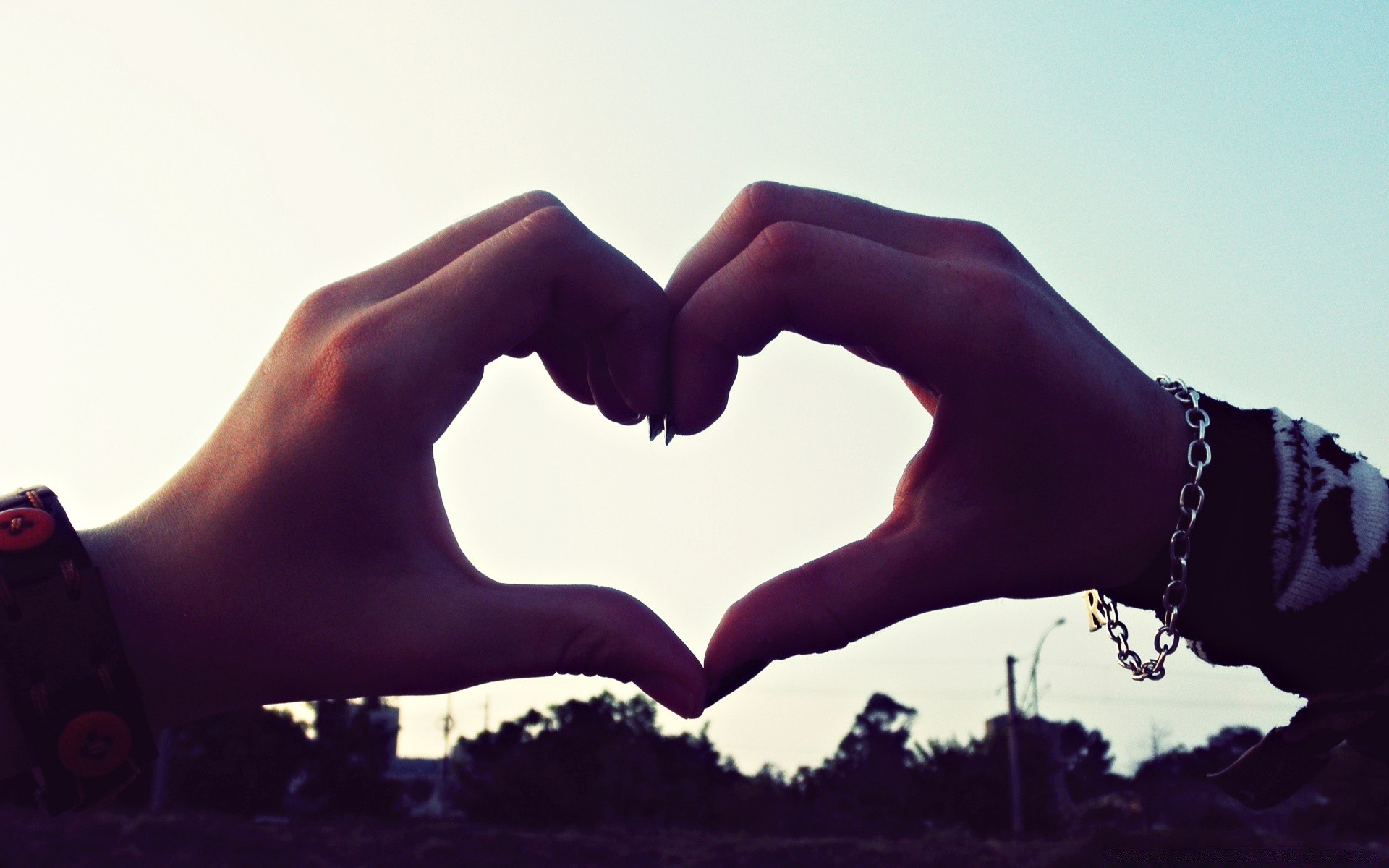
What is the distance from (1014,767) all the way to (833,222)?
33364 millimetres

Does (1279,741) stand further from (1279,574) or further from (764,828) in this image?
(764,828)

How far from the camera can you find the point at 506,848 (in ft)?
63.7

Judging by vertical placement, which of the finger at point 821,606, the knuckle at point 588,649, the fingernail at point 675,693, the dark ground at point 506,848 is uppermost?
the finger at point 821,606

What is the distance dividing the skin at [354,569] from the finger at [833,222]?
621 millimetres

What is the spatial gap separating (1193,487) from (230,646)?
2.02m

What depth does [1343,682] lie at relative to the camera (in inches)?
85.7

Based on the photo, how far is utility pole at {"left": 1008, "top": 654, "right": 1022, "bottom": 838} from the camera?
32.2 m

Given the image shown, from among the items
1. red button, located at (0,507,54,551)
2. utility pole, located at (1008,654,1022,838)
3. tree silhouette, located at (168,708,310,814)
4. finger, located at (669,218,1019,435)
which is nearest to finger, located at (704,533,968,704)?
finger, located at (669,218,1019,435)

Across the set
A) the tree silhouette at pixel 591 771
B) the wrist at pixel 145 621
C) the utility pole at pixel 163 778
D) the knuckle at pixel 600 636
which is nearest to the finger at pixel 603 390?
the knuckle at pixel 600 636

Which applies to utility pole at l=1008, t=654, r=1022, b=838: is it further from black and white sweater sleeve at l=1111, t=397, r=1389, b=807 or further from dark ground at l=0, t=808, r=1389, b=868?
black and white sweater sleeve at l=1111, t=397, r=1389, b=807

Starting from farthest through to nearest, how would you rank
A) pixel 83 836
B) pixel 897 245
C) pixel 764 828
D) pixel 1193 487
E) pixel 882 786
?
pixel 882 786 < pixel 764 828 < pixel 83 836 < pixel 897 245 < pixel 1193 487

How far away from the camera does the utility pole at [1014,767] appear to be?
32156 millimetres

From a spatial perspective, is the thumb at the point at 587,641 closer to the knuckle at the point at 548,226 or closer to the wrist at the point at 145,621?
the wrist at the point at 145,621

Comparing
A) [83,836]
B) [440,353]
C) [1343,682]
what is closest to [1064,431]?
[1343,682]
